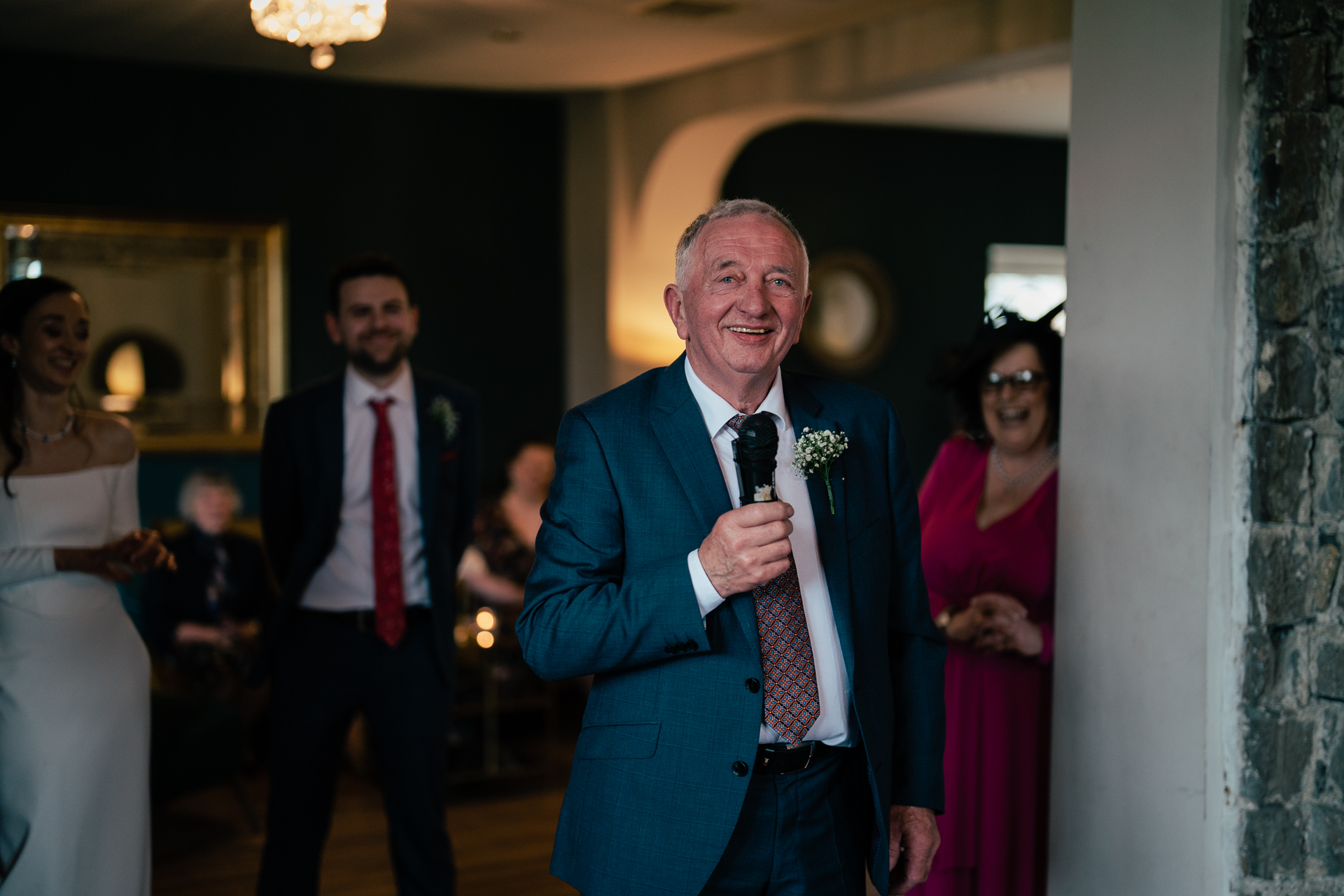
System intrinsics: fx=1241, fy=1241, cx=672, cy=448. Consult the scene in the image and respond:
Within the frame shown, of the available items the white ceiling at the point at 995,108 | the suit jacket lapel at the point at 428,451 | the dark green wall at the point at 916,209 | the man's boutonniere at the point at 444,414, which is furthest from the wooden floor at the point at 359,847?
the dark green wall at the point at 916,209

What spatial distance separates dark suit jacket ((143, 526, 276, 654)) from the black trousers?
6.58ft

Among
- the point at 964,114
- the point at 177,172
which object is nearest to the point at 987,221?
the point at 964,114

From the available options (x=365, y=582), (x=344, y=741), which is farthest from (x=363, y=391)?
(x=344, y=741)

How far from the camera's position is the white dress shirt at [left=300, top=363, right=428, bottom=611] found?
3486 mm

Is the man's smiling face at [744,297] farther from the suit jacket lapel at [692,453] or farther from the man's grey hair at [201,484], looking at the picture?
the man's grey hair at [201,484]

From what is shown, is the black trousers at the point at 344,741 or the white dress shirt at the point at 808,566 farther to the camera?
the black trousers at the point at 344,741

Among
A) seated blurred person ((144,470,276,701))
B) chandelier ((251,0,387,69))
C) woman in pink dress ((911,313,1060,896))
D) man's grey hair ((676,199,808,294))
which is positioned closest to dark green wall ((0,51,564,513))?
seated blurred person ((144,470,276,701))

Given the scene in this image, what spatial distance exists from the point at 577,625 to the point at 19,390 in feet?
6.30

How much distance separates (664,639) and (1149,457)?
4.03 feet

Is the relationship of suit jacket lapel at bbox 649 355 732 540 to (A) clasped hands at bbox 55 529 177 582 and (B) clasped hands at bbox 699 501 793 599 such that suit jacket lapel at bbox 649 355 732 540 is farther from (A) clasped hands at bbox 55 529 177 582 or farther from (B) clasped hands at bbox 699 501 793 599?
(A) clasped hands at bbox 55 529 177 582

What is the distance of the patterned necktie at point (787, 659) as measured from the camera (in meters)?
1.91

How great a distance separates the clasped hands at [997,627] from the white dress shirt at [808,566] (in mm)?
997

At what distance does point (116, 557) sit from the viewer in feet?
9.98

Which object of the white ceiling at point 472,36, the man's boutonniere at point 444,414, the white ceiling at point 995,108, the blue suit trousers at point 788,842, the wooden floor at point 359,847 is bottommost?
the wooden floor at point 359,847
